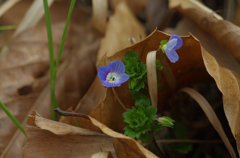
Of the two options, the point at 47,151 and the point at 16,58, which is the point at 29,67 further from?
the point at 47,151

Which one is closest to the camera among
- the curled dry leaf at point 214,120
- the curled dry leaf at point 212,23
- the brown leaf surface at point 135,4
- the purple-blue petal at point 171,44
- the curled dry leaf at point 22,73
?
the purple-blue petal at point 171,44

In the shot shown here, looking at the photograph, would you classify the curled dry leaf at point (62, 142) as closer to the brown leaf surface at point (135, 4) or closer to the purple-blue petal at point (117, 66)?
the purple-blue petal at point (117, 66)

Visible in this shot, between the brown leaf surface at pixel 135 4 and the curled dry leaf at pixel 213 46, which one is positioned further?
the brown leaf surface at pixel 135 4

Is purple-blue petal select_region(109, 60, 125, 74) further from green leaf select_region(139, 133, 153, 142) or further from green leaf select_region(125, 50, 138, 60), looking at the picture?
green leaf select_region(139, 133, 153, 142)

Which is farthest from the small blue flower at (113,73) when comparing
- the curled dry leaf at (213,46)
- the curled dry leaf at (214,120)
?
the curled dry leaf at (213,46)

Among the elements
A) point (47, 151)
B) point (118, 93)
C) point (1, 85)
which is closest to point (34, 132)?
point (47, 151)
